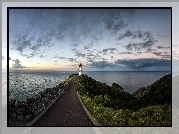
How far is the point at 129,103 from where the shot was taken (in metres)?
A: 6.78

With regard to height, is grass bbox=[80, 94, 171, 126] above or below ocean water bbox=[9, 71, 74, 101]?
below

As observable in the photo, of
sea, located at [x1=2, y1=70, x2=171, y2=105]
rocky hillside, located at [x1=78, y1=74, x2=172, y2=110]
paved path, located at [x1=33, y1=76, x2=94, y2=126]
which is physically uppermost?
sea, located at [x1=2, y1=70, x2=171, y2=105]

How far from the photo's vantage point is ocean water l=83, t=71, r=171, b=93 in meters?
6.71

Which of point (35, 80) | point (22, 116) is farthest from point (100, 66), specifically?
point (22, 116)

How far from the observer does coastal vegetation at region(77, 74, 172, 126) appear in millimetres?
6691

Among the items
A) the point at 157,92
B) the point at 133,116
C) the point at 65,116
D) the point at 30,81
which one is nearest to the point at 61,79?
the point at 30,81

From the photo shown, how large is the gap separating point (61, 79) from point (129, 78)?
1098 mm

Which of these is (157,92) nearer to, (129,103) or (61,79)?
(129,103)

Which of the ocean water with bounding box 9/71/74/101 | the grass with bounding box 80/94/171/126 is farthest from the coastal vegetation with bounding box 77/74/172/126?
the ocean water with bounding box 9/71/74/101

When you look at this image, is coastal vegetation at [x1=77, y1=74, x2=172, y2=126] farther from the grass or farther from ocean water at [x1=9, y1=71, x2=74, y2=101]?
ocean water at [x1=9, y1=71, x2=74, y2=101]

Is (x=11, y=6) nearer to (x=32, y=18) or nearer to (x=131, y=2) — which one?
(x=32, y=18)

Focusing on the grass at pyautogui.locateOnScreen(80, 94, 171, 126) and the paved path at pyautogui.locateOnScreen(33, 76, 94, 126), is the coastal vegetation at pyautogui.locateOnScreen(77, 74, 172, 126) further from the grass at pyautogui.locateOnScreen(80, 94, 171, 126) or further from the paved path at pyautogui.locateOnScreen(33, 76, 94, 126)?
the paved path at pyautogui.locateOnScreen(33, 76, 94, 126)

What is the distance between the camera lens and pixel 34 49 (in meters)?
6.66

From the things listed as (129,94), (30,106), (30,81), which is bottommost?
(30,106)
